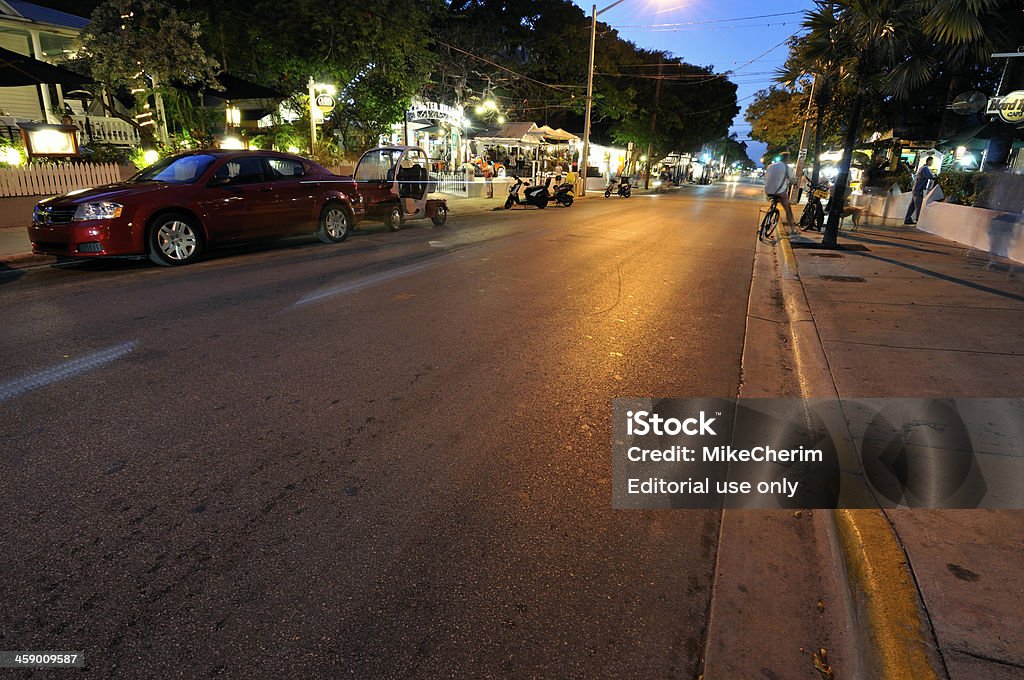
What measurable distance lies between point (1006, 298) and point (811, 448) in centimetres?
591

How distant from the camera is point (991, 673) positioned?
1.86 m

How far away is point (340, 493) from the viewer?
9.26 feet

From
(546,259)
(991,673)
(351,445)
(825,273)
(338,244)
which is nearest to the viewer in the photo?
(991,673)

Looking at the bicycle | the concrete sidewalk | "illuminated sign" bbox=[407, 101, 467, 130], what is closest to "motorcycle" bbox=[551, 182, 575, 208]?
"illuminated sign" bbox=[407, 101, 467, 130]

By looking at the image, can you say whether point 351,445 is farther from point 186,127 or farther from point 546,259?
point 186,127

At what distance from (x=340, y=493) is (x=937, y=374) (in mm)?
4596

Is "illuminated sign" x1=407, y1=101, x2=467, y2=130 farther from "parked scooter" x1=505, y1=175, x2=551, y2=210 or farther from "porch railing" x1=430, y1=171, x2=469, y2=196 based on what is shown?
"parked scooter" x1=505, y1=175, x2=551, y2=210

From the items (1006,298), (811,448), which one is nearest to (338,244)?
(811,448)

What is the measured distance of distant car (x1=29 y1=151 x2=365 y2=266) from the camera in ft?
24.8

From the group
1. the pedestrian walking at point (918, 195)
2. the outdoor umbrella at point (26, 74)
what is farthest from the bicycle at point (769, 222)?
the outdoor umbrella at point (26, 74)

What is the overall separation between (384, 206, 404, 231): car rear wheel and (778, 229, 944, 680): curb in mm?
12026

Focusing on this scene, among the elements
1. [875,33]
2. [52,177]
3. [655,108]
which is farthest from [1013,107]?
[655,108]

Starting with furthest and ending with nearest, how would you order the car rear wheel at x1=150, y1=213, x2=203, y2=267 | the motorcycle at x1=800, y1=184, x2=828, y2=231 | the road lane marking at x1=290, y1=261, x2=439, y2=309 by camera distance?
the motorcycle at x1=800, y1=184, x2=828, y2=231
the car rear wheel at x1=150, y1=213, x2=203, y2=267
the road lane marking at x1=290, y1=261, x2=439, y2=309

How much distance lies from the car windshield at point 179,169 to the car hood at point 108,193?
0.47 m
